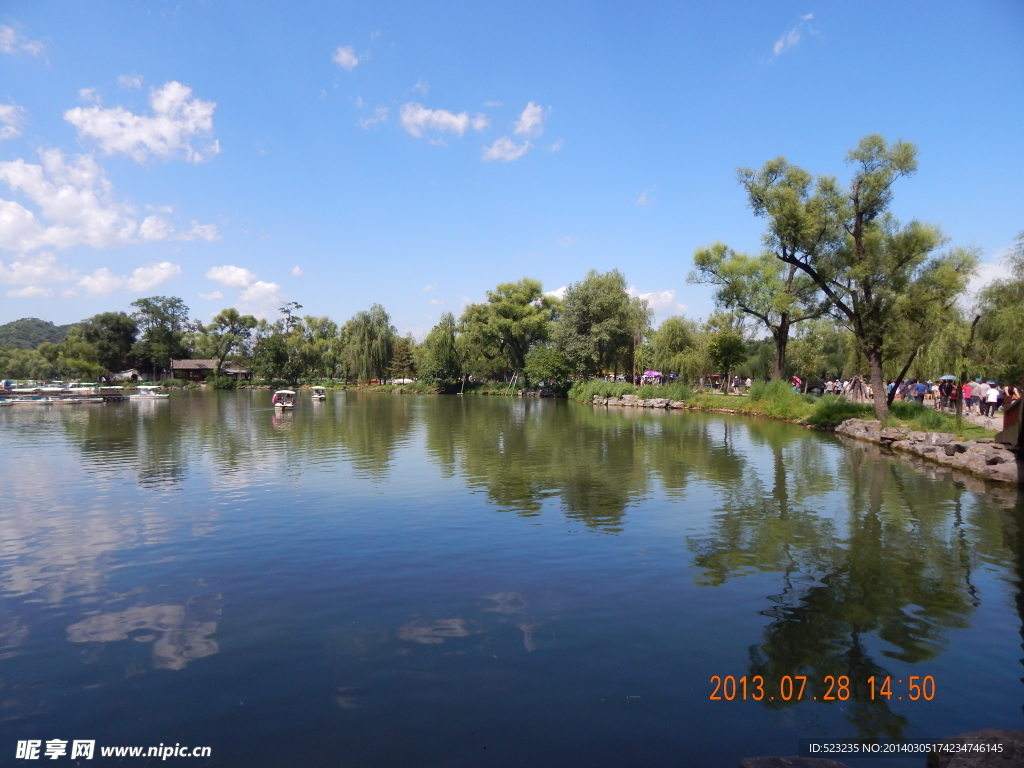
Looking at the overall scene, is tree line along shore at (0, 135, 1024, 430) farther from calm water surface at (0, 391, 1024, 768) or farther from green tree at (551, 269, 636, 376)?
calm water surface at (0, 391, 1024, 768)

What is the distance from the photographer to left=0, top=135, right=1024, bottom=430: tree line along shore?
27406 mm

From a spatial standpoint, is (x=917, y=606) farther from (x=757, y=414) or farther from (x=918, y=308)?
(x=757, y=414)

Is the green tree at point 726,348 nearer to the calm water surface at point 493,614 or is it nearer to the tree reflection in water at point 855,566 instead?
the tree reflection in water at point 855,566

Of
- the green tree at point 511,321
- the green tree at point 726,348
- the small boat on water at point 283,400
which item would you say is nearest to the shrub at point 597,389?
the green tree at point 726,348

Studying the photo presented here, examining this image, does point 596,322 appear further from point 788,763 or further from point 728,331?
point 788,763

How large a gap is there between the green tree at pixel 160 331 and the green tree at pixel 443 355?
5396cm

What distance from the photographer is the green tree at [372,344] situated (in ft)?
282

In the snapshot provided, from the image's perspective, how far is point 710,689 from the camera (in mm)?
6348

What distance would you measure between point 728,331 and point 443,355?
38.2 meters

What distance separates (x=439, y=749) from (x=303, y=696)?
1625 millimetres

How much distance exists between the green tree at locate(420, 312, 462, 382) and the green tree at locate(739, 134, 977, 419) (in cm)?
5482

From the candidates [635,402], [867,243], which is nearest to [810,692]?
[867,243]

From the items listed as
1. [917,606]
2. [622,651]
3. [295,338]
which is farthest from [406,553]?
[295,338]

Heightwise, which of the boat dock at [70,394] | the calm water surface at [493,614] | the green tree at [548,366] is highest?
the green tree at [548,366]
